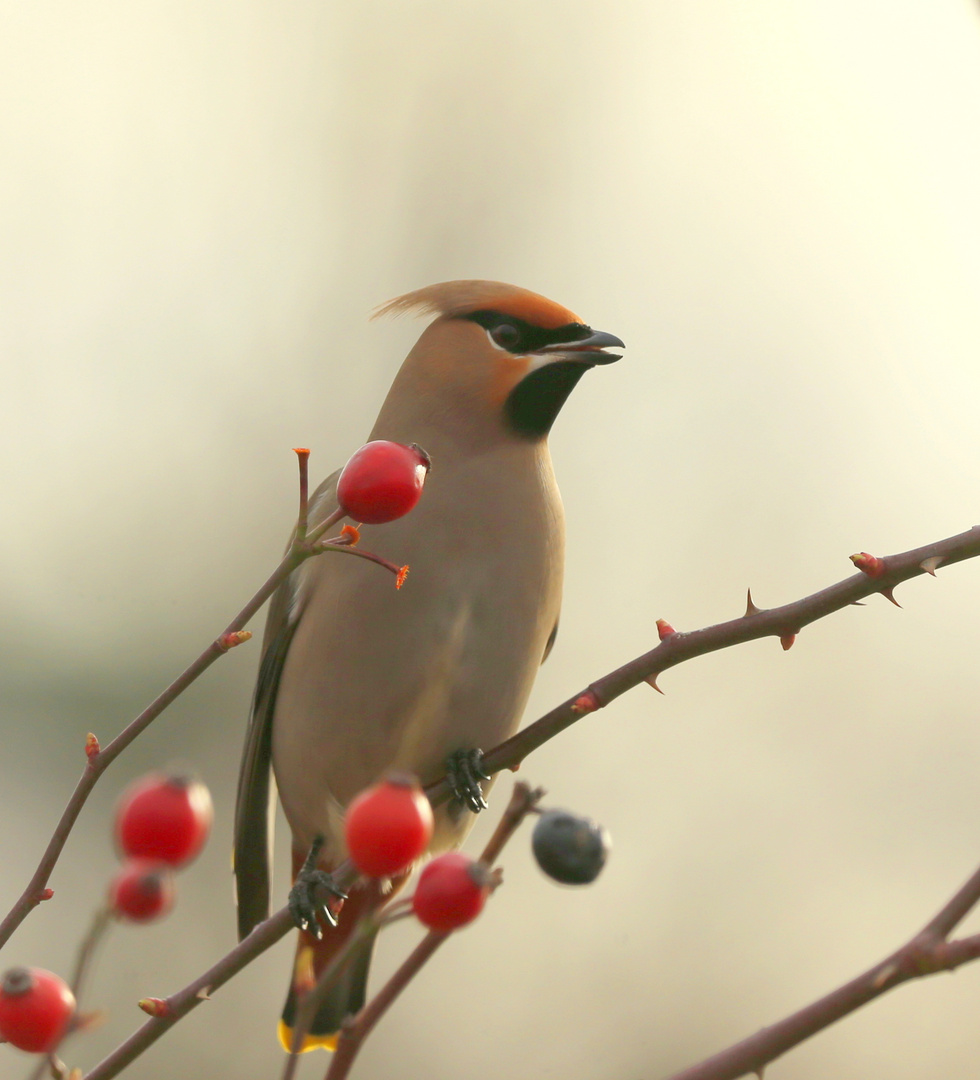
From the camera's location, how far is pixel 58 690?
7.36 metres

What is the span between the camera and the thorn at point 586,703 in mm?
1478

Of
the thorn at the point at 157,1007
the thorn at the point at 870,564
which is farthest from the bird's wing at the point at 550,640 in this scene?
the thorn at the point at 157,1007

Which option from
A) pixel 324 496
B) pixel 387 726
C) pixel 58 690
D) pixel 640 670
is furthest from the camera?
pixel 58 690

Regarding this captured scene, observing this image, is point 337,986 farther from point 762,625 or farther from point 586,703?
point 762,625

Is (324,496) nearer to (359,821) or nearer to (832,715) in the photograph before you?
(359,821)

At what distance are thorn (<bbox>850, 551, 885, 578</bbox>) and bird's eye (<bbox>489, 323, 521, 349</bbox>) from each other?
155cm

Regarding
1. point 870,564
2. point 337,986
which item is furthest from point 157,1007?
point 337,986

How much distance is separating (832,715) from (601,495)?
72.2 inches

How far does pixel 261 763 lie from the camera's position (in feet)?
10.2

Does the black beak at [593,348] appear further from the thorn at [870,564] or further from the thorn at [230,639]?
the thorn at [230,639]

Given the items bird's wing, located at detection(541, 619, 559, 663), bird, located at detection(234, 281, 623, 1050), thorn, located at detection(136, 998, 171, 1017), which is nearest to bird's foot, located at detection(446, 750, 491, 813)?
bird, located at detection(234, 281, 623, 1050)

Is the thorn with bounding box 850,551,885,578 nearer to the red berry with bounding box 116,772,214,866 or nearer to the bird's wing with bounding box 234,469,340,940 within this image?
the red berry with bounding box 116,772,214,866

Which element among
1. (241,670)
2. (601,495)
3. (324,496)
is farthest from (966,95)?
(241,670)

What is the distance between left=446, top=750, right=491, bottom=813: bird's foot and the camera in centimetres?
255
